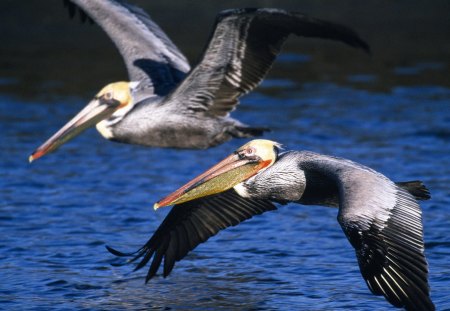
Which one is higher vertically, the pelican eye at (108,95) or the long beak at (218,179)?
the pelican eye at (108,95)

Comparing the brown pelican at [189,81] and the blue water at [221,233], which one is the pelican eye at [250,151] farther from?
the brown pelican at [189,81]

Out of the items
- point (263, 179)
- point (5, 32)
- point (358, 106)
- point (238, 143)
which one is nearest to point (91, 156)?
point (238, 143)

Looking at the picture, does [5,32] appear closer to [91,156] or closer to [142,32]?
[91,156]

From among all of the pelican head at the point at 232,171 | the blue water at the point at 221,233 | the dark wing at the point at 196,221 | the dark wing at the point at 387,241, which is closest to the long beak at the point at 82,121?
the blue water at the point at 221,233

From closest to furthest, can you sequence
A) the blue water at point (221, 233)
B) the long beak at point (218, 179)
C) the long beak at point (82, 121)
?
the long beak at point (218, 179)
the blue water at point (221, 233)
the long beak at point (82, 121)

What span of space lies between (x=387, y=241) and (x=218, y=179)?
1.68m

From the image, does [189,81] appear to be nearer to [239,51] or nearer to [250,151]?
[239,51]

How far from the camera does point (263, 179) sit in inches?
305

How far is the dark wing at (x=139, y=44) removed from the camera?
34.7 feet

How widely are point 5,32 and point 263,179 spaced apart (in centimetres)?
1090

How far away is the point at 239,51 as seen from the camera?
9.55 m

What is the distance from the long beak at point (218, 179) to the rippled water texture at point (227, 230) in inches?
27.9

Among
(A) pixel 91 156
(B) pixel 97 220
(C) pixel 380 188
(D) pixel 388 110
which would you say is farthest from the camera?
(D) pixel 388 110

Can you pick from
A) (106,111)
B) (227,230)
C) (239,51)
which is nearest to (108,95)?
(106,111)
